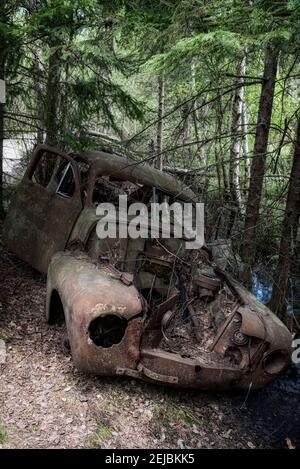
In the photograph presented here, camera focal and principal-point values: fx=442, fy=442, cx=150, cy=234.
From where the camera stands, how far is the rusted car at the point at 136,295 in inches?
163

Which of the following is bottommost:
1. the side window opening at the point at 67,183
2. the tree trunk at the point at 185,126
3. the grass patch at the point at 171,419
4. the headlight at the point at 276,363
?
the grass patch at the point at 171,419

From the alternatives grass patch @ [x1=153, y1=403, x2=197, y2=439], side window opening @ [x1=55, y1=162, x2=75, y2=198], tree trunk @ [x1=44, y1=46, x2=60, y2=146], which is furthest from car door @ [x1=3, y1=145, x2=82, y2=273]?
grass patch @ [x1=153, y1=403, x2=197, y2=439]

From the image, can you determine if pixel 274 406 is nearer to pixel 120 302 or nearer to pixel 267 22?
pixel 120 302

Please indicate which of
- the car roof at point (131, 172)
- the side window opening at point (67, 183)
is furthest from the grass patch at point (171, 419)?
the side window opening at point (67, 183)

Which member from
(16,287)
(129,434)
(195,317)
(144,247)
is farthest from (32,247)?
(129,434)

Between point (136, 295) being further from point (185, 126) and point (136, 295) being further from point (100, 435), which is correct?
point (185, 126)

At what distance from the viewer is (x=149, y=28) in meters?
5.69

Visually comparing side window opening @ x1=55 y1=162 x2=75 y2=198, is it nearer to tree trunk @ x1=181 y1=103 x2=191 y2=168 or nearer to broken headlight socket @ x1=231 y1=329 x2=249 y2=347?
tree trunk @ x1=181 y1=103 x2=191 y2=168

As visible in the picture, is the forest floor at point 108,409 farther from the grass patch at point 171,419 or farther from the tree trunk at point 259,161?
the tree trunk at point 259,161

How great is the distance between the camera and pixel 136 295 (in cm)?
430

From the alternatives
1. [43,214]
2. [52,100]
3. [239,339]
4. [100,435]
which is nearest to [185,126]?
[43,214]

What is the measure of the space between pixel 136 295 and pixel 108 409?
110 centimetres

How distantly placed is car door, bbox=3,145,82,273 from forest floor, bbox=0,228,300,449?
3.56 ft

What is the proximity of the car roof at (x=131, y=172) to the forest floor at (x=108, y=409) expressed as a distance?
2.24m
